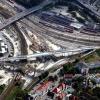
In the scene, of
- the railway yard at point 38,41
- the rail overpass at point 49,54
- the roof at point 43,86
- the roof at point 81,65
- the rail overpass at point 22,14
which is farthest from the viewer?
the rail overpass at point 22,14

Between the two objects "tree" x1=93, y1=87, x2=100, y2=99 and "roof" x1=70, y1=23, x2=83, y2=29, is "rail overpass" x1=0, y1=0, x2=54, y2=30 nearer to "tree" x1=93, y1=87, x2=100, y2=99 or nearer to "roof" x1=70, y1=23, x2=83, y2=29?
"roof" x1=70, y1=23, x2=83, y2=29

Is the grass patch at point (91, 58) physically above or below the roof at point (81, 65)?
above

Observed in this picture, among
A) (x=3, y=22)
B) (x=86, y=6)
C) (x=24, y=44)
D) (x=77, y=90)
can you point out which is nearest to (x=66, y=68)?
(x=77, y=90)

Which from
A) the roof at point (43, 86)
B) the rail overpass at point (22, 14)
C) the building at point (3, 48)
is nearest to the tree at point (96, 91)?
the roof at point (43, 86)

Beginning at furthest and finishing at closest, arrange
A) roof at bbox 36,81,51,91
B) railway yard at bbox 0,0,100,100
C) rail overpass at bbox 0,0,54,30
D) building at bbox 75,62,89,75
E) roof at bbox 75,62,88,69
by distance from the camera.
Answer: rail overpass at bbox 0,0,54,30
railway yard at bbox 0,0,100,100
roof at bbox 75,62,88,69
building at bbox 75,62,89,75
roof at bbox 36,81,51,91

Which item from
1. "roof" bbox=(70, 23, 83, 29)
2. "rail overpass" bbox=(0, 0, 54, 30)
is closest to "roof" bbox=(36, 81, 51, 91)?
"rail overpass" bbox=(0, 0, 54, 30)

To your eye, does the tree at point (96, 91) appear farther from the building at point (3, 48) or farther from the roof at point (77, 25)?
the roof at point (77, 25)

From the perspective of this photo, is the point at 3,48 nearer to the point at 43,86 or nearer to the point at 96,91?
the point at 43,86

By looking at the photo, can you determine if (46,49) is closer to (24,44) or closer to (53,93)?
(24,44)

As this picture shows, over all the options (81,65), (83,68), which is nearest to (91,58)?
(81,65)

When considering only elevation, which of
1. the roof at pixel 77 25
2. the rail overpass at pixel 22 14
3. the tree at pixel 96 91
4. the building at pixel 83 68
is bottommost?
the tree at pixel 96 91

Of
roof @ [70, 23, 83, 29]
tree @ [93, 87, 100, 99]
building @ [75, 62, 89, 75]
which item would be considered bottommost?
tree @ [93, 87, 100, 99]
